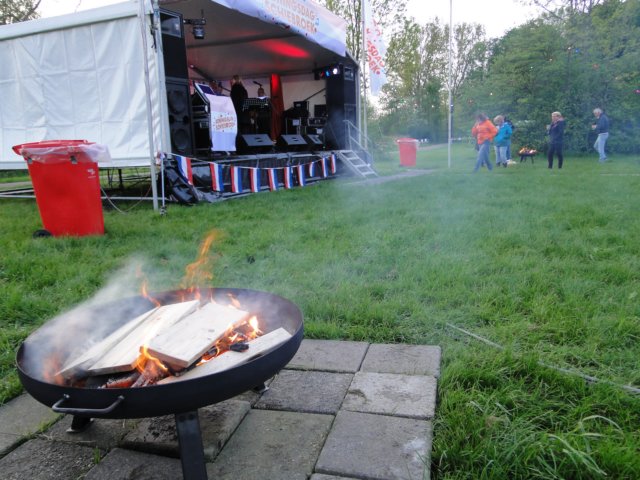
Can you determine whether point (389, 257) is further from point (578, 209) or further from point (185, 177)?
point (185, 177)

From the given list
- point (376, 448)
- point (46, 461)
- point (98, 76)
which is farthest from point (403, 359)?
point (98, 76)

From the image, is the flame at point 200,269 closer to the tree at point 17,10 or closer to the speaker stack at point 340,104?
the speaker stack at point 340,104

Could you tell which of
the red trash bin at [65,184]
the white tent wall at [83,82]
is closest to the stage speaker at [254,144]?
the white tent wall at [83,82]

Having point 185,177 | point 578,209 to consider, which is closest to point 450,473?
point 578,209

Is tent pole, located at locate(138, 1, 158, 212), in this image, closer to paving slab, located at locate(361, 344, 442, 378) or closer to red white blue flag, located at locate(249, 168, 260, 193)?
red white blue flag, located at locate(249, 168, 260, 193)

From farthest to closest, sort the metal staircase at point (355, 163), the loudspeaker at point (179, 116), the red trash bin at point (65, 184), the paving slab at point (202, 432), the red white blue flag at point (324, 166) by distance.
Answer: the metal staircase at point (355, 163)
the red white blue flag at point (324, 166)
the loudspeaker at point (179, 116)
the red trash bin at point (65, 184)
the paving slab at point (202, 432)

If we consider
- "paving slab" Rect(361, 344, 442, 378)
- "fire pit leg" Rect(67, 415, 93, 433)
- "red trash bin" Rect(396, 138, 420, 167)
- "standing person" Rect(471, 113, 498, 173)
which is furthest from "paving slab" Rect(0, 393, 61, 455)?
"red trash bin" Rect(396, 138, 420, 167)

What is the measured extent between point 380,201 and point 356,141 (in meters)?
5.48

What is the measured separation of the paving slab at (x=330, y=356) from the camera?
1.84 m

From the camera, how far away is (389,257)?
332 centimetres

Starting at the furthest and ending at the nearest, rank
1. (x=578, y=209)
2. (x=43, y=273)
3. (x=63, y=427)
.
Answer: (x=578, y=209)
(x=43, y=273)
(x=63, y=427)

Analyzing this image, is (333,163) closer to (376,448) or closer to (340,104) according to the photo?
(340,104)

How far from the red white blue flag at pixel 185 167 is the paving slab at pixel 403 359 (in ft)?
16.3

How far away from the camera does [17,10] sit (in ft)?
62.7
